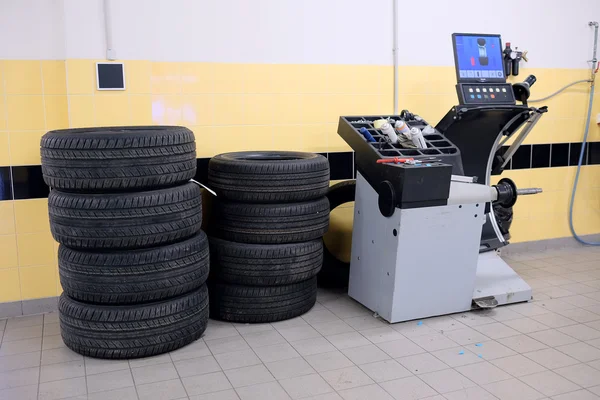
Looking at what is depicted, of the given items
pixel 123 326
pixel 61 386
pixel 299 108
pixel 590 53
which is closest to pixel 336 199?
pixel 299 108

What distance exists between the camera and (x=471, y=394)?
8.41ft

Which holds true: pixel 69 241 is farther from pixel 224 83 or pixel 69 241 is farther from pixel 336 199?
pixel 336 199

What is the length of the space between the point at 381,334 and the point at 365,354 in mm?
275

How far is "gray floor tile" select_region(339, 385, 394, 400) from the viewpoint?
255cm

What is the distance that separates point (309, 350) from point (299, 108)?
169 centimetres

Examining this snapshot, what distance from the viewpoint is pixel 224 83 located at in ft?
12.4

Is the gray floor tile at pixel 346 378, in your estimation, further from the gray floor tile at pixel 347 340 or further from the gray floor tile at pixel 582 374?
the gray floor tile at pixel 582 374

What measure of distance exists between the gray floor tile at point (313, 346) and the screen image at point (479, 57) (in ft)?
6.12

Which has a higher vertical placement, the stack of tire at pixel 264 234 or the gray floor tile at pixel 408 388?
the stack of tire at pixel 264 234

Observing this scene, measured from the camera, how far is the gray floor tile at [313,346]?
3.02 metres

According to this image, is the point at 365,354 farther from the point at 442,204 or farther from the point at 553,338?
the point at 553,338

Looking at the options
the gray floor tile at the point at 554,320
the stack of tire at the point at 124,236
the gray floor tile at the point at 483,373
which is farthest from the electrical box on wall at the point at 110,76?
the gray floor tile at the point at 554,320

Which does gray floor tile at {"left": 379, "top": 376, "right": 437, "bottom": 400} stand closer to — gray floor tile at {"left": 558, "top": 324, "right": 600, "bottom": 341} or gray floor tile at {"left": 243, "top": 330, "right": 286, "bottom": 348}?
gray floor tile at {"left": 243, "top": 330, "right": 286, "bottom": 348}

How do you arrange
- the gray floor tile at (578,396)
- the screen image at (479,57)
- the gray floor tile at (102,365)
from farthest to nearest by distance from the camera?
the screen image at (479,57) → the gray floor tile at (102,365) → the gray floor tile at (578,396)
